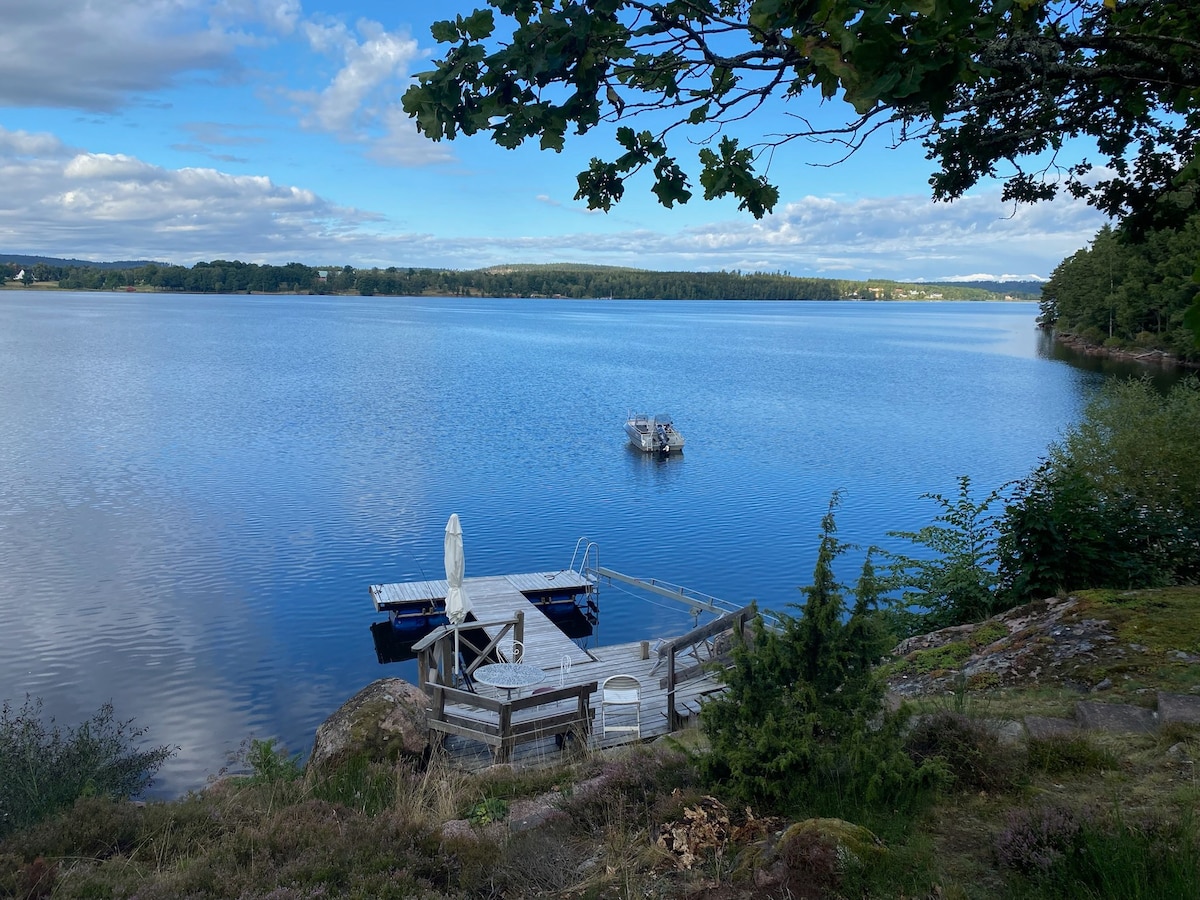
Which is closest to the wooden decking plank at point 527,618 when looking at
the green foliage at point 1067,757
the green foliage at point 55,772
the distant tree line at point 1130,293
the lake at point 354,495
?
the lake at point 354,495

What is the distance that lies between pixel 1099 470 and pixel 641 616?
35.1 ft

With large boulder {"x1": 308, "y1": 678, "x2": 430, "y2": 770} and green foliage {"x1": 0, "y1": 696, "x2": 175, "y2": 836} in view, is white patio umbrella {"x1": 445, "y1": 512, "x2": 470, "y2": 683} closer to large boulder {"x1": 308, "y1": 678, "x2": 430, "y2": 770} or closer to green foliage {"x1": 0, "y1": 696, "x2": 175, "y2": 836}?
large boulder {"x1": 308, "y1": 678, "x2": 430, "y2": 770}

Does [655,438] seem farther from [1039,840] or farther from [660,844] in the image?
[1039,840]

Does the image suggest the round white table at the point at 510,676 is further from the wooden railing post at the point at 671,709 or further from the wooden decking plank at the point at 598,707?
the wooden railing post at the point at 671,709

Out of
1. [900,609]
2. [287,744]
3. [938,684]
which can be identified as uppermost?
[938,684]

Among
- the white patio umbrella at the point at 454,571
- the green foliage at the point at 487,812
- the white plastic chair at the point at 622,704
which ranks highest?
the green foliage at the point at 487,812

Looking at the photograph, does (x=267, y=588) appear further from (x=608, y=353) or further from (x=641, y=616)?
(x=608, y=353)

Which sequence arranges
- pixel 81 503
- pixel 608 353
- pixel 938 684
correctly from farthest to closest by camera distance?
pixel 608 353, pixel 81 503, pixel 938 684

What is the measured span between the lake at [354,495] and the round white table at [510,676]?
3.86 m

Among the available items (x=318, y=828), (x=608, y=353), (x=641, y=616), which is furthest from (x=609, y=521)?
(x=608, y=353)

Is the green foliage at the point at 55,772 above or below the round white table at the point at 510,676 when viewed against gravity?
below

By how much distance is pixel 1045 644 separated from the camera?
27.8 ft

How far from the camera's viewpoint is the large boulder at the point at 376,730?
386 inches

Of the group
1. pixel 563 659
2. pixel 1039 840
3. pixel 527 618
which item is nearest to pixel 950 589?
pixel 563 659
